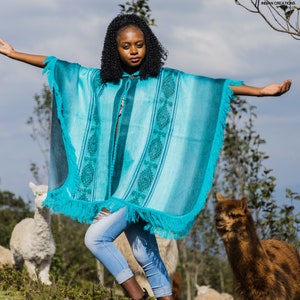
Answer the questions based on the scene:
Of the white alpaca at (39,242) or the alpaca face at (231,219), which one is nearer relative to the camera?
the alpaca face at (231,219)

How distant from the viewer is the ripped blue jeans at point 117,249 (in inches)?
232

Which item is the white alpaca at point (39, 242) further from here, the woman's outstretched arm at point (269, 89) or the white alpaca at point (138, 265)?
the woman's outstretched arm at point (269, 89)

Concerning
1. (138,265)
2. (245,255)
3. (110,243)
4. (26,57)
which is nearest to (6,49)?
(26,57)

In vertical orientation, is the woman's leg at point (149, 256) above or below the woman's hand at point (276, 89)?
below

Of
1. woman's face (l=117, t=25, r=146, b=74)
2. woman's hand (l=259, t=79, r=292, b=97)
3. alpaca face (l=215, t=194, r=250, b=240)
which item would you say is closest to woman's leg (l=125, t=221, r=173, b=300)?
alpaca face (l=215, t=194, r=250, b=240)

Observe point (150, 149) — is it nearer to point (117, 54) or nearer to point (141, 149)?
point (141, 149)

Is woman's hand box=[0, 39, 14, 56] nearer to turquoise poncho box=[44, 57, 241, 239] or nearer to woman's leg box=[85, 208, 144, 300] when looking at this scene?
turquoise poncho box=[44, 57, 241, 239]

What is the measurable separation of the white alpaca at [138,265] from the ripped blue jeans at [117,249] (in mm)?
3006

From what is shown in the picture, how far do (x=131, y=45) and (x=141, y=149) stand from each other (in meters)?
0.79

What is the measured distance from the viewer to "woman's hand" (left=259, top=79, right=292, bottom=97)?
18.8 ft

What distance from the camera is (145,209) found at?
236 inches

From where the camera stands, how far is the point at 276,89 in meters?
5.78

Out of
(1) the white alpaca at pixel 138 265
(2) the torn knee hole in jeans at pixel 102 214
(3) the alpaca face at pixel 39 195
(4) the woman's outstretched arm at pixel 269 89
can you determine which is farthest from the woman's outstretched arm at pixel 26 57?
(3) the alpaca face at pixel 39 195

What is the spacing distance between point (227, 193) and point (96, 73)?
5.98 meters
